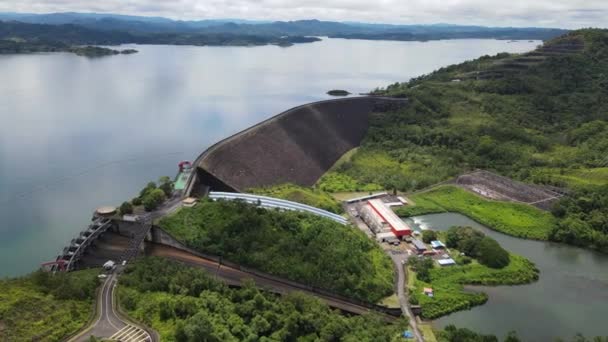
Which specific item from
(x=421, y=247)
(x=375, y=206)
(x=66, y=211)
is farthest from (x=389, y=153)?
(x=66, y=211)

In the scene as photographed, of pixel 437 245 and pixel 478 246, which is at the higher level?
pixel 478 246

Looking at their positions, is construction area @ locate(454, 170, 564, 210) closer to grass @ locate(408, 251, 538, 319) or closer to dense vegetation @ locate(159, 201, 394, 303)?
grass @ locate(408, 251, 538, 319)

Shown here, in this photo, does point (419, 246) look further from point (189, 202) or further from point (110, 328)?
point (110, 328)

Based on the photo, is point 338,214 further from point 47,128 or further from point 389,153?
point 47,128

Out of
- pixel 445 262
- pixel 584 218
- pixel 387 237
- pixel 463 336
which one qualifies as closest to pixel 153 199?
pixel 387 237

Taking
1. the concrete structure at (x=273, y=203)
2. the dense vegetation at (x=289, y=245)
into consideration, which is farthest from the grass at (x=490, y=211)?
the dense vegetation at (x=289, y=245)

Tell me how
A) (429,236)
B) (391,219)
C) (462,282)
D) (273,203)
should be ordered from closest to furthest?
(462,282) < (273,203) < (429,236) < (391,219)

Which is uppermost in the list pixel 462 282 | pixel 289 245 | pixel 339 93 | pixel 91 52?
pixel 91 52
